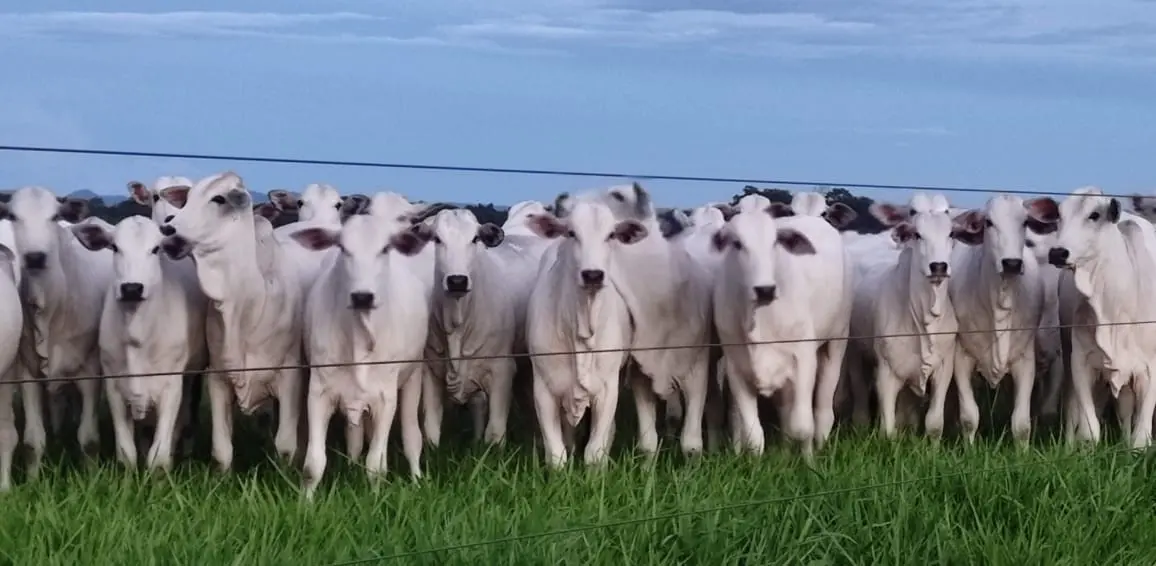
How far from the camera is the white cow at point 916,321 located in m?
9.49

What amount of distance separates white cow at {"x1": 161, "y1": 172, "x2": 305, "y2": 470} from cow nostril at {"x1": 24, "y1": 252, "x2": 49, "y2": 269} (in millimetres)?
717

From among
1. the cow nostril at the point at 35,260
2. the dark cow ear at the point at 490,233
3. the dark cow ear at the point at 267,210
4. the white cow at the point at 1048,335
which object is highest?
the dark cow ear at the point at 267,210

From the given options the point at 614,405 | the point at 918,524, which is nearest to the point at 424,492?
the point at 614,405

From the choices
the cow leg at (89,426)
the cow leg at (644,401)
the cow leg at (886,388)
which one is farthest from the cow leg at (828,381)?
the cow leg at (89,426)

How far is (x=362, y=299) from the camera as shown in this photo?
7797 mm

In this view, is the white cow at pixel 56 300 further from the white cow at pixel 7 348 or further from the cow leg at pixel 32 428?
the white cow at pixel 7 348

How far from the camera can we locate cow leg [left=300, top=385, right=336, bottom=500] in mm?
7754

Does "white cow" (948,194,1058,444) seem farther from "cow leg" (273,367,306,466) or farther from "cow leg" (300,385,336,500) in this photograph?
"cow leg" (273,367,306,466)

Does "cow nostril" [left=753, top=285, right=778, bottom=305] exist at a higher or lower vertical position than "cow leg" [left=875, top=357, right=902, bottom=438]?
higher

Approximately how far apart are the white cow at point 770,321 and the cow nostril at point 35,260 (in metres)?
3.73

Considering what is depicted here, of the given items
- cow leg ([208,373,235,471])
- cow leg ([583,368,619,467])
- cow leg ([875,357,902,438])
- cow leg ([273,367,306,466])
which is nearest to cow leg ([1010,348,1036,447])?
cow leg ([875,357,902,438])

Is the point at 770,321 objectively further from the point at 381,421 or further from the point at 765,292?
the point at 381,421

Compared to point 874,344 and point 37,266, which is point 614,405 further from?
point 37,266

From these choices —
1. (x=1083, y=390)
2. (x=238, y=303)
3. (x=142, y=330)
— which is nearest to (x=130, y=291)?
(x=142, y=330)
